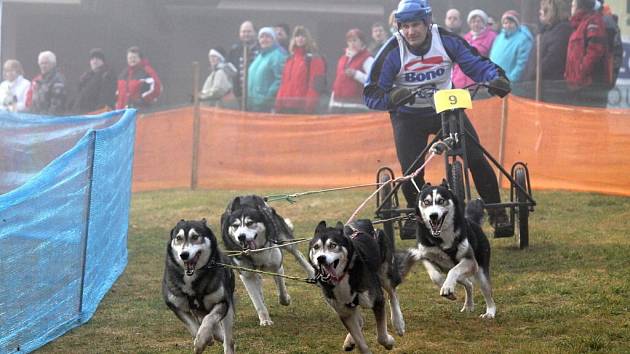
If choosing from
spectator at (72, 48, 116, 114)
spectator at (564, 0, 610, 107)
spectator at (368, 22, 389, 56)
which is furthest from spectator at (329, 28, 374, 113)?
spectator at (72, 48, 116, 114)

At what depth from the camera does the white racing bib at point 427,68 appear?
30.3 feet

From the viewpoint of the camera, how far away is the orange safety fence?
13.2m

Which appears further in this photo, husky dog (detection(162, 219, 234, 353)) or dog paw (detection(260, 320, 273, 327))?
dog paw (detection(260, 320, 273, 327))

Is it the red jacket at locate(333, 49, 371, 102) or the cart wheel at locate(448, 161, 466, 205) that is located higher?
the red jacket at locate(333, 49, 371, 102)

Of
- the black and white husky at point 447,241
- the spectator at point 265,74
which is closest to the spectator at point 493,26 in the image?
the spectator at point 265,74

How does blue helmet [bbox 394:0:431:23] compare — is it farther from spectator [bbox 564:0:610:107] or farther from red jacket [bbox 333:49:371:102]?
red jacket [bbox 333:49:371:102]

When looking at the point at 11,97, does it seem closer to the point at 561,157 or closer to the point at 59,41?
the point at 59,41

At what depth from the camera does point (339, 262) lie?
613 centimetres

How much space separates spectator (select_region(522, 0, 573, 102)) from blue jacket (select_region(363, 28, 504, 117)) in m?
4.53

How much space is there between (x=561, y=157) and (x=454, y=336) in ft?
23.3

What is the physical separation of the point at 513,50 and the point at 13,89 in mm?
8403

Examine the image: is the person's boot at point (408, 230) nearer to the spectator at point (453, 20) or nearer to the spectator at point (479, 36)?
the spectator at point (479, 36)

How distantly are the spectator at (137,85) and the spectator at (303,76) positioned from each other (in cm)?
251

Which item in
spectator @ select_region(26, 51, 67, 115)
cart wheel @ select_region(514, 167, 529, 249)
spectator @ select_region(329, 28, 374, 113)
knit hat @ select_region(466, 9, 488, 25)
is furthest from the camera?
spectator @ select_region(26, 51, 67, 115)
